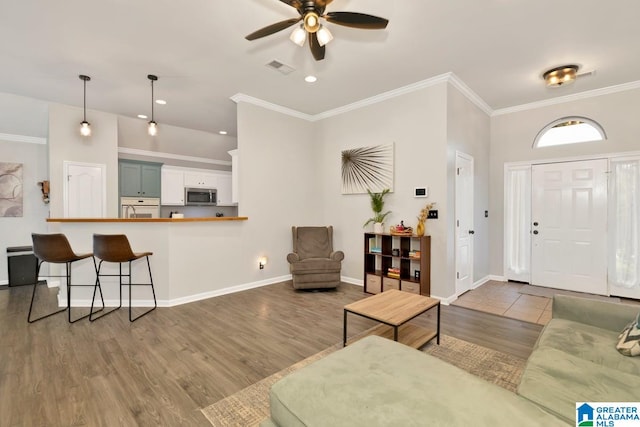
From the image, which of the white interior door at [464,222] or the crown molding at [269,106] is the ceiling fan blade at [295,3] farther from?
the white interior door at [464,222]

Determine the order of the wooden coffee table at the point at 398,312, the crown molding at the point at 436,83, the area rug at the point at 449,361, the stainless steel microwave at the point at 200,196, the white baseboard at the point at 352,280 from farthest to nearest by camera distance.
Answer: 1. the stainless steel microwave at the point at 200,196
2. the white baseboard at the point at 352,280
3. the crown molding at the point at 436,83
4. the wooden coffee table at the point at 398,312
5. the area rug at the point at 449,361

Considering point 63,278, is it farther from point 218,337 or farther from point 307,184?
point 307,184

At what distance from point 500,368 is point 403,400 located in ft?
5.36

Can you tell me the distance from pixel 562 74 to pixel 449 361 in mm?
3778

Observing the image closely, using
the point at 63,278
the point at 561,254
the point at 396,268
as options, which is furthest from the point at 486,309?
the point at 63,278

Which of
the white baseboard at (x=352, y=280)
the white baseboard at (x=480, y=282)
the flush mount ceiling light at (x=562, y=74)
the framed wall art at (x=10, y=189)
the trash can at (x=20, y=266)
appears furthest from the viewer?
the framed wall art at (x=10, y=189)

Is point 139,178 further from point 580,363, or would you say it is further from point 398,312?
point 580,363

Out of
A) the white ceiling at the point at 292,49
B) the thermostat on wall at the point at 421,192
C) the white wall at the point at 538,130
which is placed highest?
the white ceiling at the point at 292,49

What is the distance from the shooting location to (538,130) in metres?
4.75

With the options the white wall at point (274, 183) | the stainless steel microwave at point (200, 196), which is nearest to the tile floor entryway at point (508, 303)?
the white wall at point (274, 183)

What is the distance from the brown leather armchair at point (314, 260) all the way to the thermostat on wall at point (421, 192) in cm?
146

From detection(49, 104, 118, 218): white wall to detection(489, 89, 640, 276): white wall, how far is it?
22.5 feet

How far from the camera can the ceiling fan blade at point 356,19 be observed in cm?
213

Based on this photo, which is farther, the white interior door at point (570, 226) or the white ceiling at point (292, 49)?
the white interior door at point (570, 226)
